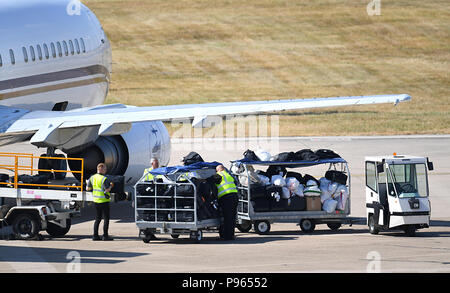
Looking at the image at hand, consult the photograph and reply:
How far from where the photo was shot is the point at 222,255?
19.3 meters

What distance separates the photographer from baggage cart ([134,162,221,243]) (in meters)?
21.4

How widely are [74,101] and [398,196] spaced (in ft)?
40.0

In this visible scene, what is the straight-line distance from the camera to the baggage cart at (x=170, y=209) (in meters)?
21.4

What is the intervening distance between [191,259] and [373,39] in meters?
62.6

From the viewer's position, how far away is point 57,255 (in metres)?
19.3

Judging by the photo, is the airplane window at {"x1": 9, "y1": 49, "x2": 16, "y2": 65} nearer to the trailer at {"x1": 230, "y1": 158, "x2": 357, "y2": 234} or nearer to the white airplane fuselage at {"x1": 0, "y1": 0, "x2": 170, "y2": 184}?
the white airplane fuselage at {"x1": 0, "y1": 0, "x2": 170, "y2": 184}

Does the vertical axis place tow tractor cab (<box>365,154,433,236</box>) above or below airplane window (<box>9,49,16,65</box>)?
below

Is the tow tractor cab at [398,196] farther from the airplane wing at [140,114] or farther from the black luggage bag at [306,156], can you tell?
the airplane wing at [140,114]

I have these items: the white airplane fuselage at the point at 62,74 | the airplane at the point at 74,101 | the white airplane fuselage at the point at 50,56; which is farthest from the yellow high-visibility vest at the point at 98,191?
the white airplane fuselage at the point at 50,56

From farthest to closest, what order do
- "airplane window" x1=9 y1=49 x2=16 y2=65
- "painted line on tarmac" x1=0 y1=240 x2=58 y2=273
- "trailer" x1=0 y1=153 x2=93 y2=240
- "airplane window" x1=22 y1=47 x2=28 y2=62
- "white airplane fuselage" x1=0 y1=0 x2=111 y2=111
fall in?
"airplane window" x1=22 y1=47 x2=28 y2=62 < "white airplane fuselage" x1=0 y1=0 x2=111 y2=111 < "airplane window" x1=9 y1=49 x2=16 y2=65 < "trailer" x1=0 y1=153 x2=93 y2=240 < "painted line on tarmac" x1=0 y1=240 x2=58 y2=273

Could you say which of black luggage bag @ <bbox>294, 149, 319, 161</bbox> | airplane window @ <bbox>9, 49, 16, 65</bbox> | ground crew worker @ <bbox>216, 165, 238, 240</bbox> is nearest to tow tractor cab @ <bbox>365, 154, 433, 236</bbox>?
black luggage bag @ <bbox>294, 149, 319, 161</bbox>

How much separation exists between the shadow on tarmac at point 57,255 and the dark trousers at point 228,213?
284 cm

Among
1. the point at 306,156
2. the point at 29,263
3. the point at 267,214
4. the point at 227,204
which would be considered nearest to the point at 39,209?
the point at 29,263

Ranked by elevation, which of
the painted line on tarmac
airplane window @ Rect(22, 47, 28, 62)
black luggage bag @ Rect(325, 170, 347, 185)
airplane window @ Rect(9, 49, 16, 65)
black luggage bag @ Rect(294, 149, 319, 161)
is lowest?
the painted line on tarmac
